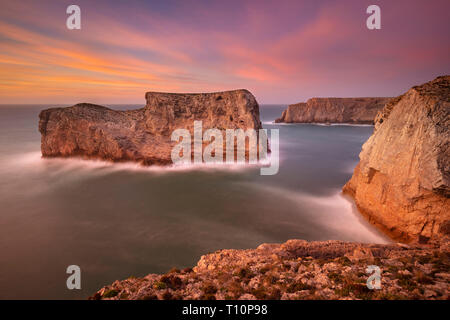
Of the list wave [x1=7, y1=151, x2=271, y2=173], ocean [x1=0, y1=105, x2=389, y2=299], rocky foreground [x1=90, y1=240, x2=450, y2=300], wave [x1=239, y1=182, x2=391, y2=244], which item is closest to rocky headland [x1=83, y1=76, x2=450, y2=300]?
rocky foreground [x1=90, y1=240, x2=450, y2=300]

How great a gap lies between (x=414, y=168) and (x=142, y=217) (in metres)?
13.6

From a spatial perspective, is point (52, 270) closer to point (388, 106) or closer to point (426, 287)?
point (426, 287)

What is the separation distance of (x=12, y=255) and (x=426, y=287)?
14.5m

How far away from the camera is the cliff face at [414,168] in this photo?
7.25m

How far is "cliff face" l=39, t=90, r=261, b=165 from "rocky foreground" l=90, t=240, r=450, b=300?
59.0 ft

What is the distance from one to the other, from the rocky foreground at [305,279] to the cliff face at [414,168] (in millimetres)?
2221

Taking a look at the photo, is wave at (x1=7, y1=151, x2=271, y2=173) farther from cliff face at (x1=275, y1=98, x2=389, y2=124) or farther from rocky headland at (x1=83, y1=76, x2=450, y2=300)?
cliff face at (x1=275, y1=98, x2=389, y2=124)

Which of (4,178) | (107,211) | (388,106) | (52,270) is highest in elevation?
(388,106)

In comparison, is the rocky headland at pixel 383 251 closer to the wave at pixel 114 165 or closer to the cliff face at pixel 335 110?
the wave at pixel 114 165

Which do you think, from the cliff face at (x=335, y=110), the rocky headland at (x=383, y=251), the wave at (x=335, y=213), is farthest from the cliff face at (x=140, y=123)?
the cliff face at (x=335, y=110)

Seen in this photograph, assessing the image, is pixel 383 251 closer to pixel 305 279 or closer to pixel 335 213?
pixel 305 279

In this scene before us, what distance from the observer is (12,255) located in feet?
28.9

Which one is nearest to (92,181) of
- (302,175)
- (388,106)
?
(302,175)
